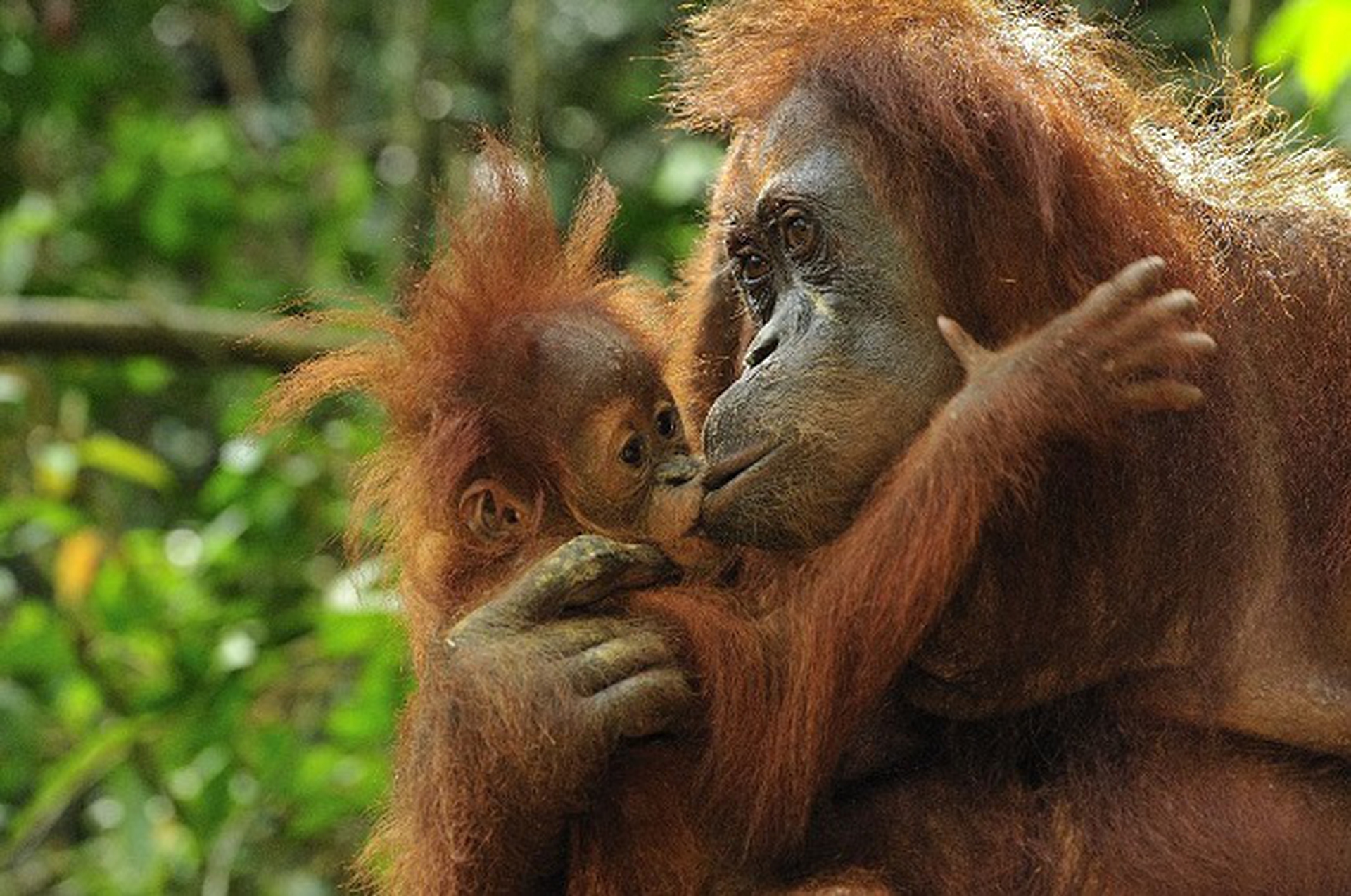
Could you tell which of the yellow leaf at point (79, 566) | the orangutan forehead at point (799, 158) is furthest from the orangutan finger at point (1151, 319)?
the yellow leaf at point (79, 566)

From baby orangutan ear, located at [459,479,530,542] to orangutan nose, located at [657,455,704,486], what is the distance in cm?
24

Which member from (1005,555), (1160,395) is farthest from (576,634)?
(1160,395)

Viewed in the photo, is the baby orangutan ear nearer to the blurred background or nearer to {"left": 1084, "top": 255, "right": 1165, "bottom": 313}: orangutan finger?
the blurred background

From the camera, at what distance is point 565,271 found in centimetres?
361

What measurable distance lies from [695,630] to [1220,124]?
140cm

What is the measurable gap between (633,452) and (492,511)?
10.3 inches

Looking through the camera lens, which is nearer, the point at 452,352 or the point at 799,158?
the point at 799,158

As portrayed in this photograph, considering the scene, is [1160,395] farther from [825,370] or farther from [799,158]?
[799,158]

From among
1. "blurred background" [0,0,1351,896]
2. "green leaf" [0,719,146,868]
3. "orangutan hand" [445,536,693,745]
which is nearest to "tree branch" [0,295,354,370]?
"blurred background" [0,0,1351,896]

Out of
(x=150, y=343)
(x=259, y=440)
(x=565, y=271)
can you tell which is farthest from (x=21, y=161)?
(x=565, y=271)

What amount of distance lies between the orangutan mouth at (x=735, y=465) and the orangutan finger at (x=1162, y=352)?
1.59 ft

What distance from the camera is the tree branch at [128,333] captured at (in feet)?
17.1

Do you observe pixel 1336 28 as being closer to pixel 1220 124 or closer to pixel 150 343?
pixel 1220 124

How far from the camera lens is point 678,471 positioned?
3.20 meters
